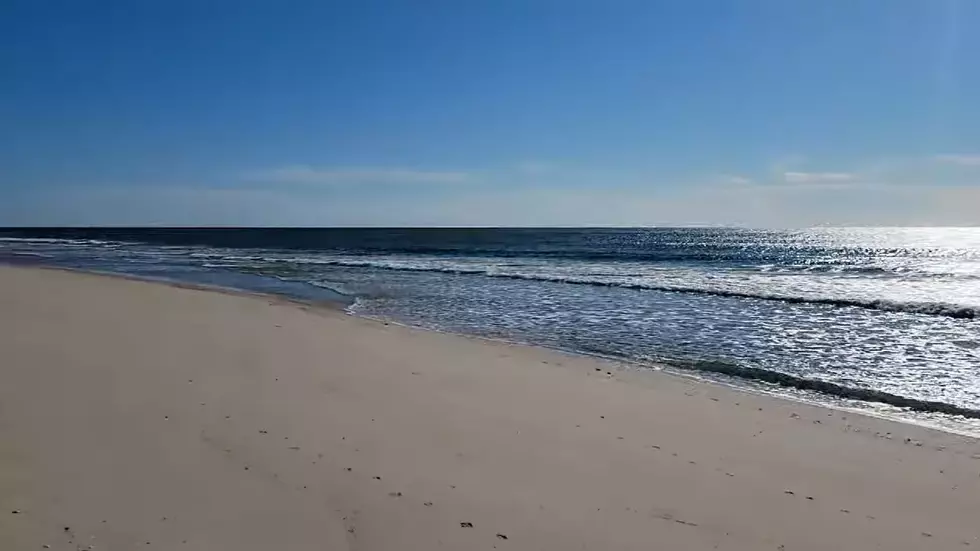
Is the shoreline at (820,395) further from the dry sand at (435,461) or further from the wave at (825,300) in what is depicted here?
the wave at (825,300)

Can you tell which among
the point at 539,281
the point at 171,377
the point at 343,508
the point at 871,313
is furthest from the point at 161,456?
the point at 539,281

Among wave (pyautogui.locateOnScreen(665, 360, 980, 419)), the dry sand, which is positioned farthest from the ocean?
the dry sand

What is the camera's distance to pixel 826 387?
27.4ft

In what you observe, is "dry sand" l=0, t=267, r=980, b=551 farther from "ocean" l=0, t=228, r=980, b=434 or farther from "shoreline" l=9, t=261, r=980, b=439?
"ocean" l=0, t=228, r=980, b=434

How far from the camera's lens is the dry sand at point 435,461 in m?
3.86

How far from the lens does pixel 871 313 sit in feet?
52.7

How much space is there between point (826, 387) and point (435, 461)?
5.89 metres

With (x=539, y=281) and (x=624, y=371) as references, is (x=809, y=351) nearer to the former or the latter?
(x=624, y=371)

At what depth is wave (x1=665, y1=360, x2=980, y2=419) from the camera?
24.1 feet

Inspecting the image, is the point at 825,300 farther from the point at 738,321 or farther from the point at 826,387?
the point at 826,387

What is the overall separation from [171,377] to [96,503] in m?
3.54

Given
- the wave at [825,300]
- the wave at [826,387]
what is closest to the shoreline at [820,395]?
the wave at [826,387]

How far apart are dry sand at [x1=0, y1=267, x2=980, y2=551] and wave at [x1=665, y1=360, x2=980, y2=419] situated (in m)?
1.07

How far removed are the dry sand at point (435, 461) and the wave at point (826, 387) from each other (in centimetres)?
107
